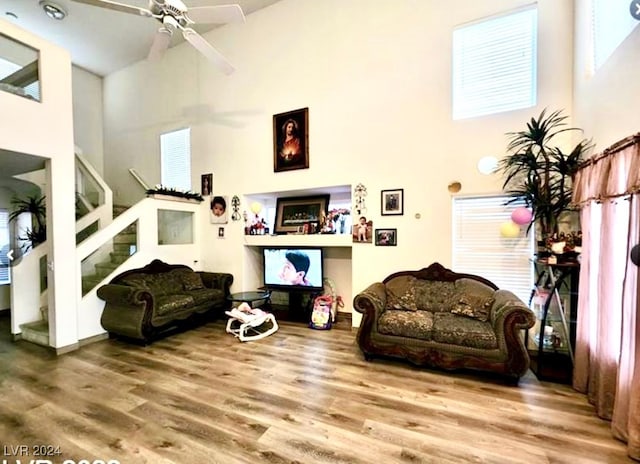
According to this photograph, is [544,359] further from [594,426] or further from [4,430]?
[4,430]

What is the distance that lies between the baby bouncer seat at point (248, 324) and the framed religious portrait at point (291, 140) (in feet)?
7.65

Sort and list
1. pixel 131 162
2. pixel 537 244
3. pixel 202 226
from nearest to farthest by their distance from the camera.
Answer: pixel 537 244
pixel 202 226
pixel 131 162

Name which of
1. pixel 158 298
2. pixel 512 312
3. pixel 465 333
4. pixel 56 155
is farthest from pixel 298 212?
pixel 512 312

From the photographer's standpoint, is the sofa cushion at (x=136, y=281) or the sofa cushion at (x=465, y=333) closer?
the sofa cushion at (x=465, y=333)

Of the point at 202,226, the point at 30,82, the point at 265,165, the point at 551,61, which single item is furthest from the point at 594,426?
the point at 30,82

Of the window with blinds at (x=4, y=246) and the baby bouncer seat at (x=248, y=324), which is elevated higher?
the window with blinds at (x=4, y=246)

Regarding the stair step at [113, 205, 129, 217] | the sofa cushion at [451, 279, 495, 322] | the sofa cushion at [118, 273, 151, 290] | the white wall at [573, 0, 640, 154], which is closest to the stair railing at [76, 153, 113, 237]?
the stair step at [113, 205, 129, 217]

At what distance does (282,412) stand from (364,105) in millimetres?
3919

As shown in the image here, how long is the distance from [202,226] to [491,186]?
4.88 m

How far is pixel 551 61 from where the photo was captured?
322 cm

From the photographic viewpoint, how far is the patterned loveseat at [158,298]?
3699mm

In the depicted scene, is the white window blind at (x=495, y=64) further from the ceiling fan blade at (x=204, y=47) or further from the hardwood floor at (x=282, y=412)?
the hardwood floor at (x=282, y=412)

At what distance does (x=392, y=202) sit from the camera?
3.99m

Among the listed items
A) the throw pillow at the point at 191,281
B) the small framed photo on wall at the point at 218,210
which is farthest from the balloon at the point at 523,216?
the throw pillow at the point at 191,281
